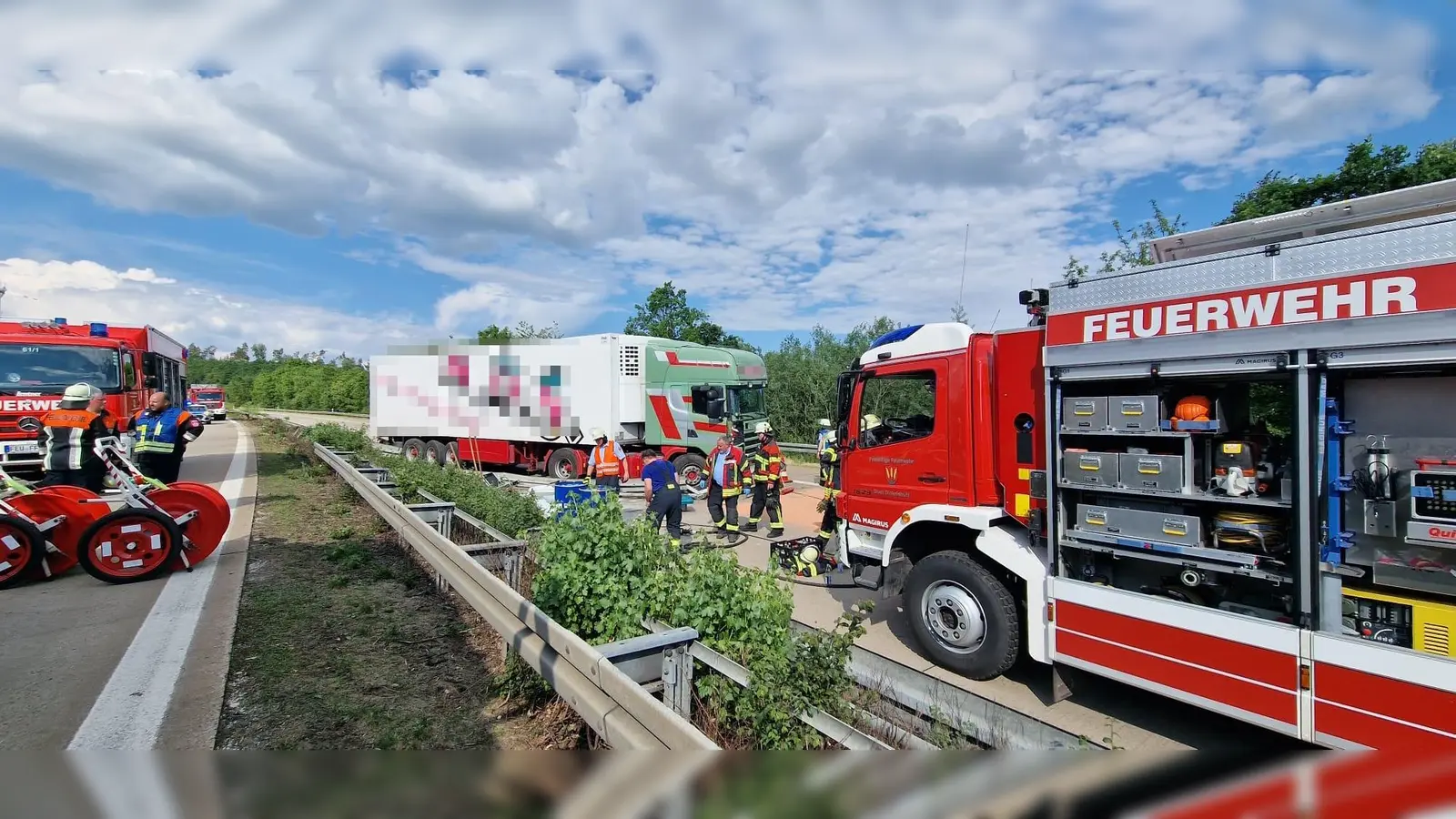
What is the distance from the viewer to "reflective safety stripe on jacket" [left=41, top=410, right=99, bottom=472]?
7.23m

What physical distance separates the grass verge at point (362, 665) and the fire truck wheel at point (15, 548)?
5.40 ft

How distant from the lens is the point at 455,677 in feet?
14.3

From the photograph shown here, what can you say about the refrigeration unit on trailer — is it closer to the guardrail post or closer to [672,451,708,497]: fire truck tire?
[672,451,708,497]: fire truck tire

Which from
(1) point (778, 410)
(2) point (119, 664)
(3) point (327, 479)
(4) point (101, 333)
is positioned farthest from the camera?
(1) point (778, 410)

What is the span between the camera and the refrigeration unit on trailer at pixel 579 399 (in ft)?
50.8

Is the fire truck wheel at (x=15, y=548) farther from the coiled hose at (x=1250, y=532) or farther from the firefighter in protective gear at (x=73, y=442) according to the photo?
the coiled hose at (x=1250, y=532)

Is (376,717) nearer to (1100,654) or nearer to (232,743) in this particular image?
(232,743)

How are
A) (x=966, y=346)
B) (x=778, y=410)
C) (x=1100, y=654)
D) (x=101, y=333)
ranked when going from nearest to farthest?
(x=1100, y=654) < (x=966, y=346) < (x=101, y=333) < (x=778, y=410)

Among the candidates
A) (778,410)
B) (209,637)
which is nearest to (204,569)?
(209,637)

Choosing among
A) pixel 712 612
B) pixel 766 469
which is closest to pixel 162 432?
pixel 766 469

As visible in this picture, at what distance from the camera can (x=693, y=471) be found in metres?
15.2

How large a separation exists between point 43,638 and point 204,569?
190cm

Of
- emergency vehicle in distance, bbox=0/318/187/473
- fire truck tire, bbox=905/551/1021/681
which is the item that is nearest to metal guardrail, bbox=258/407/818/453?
emergency vehicle in distance, bbox=0/318/187/473

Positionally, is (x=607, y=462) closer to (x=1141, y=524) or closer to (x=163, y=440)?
(x=163, y=440)
